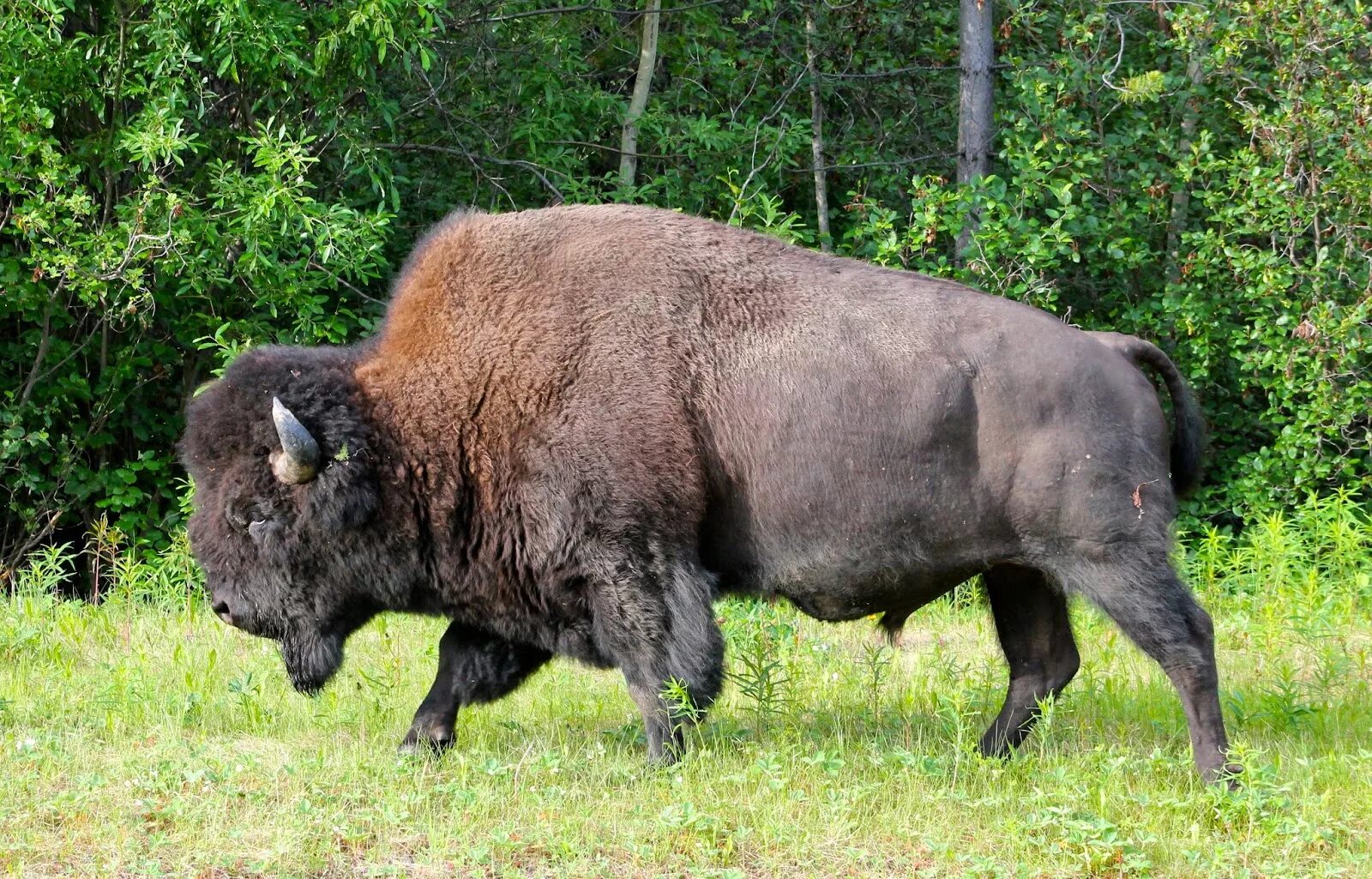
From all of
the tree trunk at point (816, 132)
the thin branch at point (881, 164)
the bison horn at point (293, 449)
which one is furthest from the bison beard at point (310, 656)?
the thin branch at point (881, 164)

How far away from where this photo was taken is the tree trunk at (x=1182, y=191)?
1091cm

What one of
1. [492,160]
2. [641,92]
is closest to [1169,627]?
[492,160]

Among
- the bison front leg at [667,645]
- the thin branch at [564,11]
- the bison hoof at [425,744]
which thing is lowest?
the bison hoof at [425,744]

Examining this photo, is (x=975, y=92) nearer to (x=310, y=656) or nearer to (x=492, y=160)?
(x=492, y=160)

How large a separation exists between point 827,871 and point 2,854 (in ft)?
7.88

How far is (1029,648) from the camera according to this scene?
19.6 ft

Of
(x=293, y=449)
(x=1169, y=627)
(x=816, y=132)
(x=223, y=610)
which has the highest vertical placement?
(x=816, y=132)

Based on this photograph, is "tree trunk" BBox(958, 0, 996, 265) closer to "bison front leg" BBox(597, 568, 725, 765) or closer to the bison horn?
"bison front leg" BBox(597, 568, 725, 765)

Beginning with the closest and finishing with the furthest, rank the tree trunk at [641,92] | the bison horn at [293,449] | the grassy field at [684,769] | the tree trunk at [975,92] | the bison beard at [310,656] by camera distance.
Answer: the grassy field at [684,769] < the bison horn at [293,449] < the bison beard at [310,656] < the tree trunk at [975,92] < the tree trunk at [641,92]

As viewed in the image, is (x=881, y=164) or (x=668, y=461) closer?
(x=668, y=461)

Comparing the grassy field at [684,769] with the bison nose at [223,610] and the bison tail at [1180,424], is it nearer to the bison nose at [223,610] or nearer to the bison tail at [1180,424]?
the bison nose at [223,610]

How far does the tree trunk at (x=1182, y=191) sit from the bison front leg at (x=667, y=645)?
6500 millimetres

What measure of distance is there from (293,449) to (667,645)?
4.99 feet

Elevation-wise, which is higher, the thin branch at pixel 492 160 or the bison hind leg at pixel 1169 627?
the thin branch at pixel 492 160
